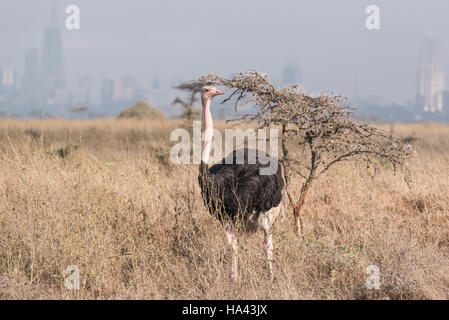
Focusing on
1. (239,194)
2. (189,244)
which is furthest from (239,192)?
(189,244)

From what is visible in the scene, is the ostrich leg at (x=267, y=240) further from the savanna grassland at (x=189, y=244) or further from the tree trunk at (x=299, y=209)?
the tree trunk at (x=299, y=209)

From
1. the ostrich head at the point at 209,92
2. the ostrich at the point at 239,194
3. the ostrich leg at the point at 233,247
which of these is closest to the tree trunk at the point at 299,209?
the ostrich at the point at 239,194

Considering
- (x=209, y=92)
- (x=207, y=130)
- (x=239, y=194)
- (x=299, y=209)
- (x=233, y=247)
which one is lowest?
(x=233, y=247)

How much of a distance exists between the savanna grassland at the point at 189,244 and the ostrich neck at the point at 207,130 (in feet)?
2.17

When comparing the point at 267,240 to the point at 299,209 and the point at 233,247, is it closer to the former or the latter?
the point at 233,247

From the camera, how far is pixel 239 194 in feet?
20.1

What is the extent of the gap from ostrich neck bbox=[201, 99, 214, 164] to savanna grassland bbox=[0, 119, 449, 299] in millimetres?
662

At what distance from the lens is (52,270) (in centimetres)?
605

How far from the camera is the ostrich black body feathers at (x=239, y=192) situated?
6109mm

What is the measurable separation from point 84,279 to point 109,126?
752 inches

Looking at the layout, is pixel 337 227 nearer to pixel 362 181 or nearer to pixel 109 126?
pixel 362 181

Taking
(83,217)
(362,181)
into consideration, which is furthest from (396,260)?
(83,217)

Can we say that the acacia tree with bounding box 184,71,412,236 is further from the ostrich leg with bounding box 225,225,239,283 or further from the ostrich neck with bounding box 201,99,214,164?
the ostrich leg with bounding box 225,225,239,283

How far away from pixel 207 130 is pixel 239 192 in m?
0.84
